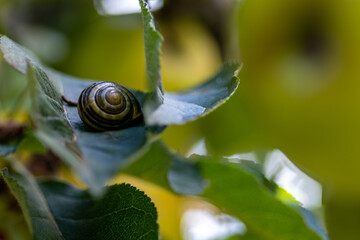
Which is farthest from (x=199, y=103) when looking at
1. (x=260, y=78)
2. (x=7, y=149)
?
(x=260, y=78)

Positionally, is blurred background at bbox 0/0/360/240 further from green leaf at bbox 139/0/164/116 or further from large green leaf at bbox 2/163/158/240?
green leaf at bbox 139/0/164/116

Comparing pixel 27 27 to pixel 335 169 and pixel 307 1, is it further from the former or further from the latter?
pixel 335 169

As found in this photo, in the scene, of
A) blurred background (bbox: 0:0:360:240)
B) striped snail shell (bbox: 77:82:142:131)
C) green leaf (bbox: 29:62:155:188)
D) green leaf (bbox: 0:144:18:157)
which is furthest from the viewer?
blurred background (bbox: 0:0:360:240)

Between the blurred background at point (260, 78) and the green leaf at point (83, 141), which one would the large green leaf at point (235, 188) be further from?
the blurred background at point (260, 78)

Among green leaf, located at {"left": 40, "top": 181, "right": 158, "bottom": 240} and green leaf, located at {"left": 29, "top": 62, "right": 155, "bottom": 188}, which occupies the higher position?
green leaf, located at {"left": 29, "top": 62, "right": 155, "bottom": 188}

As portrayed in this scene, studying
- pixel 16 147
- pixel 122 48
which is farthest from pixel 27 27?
pixel 16 147

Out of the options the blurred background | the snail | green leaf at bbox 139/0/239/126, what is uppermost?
green leaf at bbox 139/0/239/126

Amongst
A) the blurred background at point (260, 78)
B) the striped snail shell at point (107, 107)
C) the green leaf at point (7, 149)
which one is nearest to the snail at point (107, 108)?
the striped snail shell at point (107, 107)

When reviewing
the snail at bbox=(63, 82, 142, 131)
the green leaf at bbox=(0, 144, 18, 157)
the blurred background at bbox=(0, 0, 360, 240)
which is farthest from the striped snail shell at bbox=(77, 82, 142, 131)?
the blurred background at bbox=(0, 0, 360, 240)
